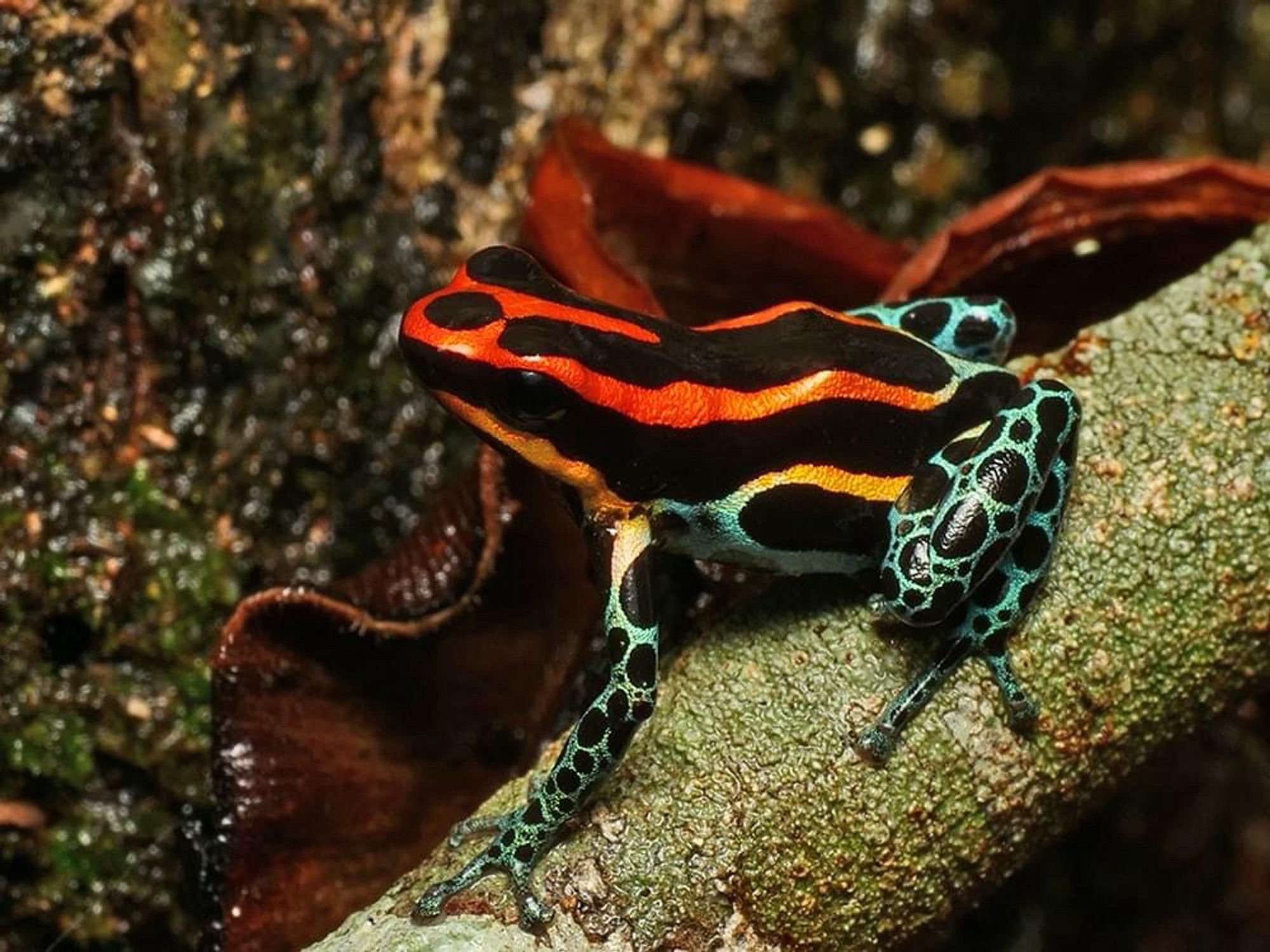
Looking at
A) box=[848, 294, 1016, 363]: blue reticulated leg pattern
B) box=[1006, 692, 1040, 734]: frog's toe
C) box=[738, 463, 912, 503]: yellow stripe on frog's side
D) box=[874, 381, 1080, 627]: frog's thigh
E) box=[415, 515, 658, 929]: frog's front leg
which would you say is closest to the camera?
box=[415, 515, 658, 929]: frog's front leg

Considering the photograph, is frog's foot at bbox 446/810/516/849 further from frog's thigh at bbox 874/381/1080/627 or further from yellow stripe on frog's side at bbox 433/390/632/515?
frog's thigh at bbox 874/381/1080/627

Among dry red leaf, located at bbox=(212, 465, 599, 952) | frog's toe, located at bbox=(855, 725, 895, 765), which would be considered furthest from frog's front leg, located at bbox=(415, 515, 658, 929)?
frog's toe, located at bbox=(855, 725, 895, 765)

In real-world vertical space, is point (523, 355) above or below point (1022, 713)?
above

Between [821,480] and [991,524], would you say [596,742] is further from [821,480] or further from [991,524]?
[991,524]

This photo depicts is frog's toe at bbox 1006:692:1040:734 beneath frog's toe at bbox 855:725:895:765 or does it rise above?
beneath

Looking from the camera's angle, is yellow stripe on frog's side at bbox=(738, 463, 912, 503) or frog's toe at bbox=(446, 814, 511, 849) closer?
frog's toe at bbox=(446, 814, 511, 849)

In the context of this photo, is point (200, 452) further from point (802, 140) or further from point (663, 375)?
point (802, 140)

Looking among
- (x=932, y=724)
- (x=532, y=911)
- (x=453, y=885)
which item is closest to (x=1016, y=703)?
(x=932, y=724)

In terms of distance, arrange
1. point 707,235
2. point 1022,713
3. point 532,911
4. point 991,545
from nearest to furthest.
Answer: point 532,911
point 1022,713
point 991,545
point 707,235
